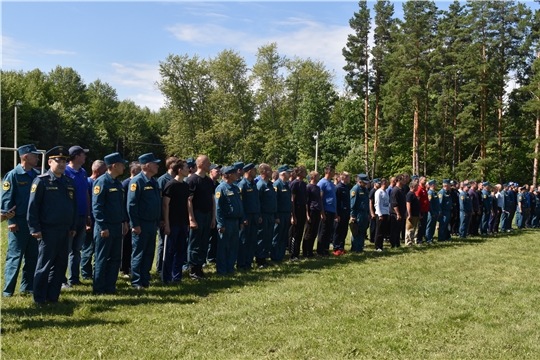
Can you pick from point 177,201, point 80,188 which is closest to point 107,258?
point 80,188

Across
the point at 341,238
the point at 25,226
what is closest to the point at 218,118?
the point at 341,238

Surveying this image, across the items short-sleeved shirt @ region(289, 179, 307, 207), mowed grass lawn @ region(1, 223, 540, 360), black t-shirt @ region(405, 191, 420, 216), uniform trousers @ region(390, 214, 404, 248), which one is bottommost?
mowed grass lawn @ region(1, 223, 540, 360)

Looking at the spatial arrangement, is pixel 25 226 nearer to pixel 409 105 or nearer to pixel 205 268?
pixel 205 268

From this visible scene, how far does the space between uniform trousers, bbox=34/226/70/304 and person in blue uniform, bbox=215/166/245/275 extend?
317 centimetres

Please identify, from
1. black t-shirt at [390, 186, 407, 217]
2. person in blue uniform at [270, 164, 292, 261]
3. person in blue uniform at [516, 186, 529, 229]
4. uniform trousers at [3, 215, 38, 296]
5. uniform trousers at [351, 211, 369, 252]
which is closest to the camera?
uniform trousers at [3, 215, 38, 296]

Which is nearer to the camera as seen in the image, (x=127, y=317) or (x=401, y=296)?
(x=127, y=317)

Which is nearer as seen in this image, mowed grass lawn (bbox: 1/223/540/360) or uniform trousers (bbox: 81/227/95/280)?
mowed grass lawn (bbox: 1/223/540/360)

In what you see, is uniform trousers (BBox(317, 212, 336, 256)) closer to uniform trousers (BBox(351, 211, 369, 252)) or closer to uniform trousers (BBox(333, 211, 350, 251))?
uniform trousers (BBox(333, 211, 350, 251))

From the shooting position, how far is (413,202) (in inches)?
595

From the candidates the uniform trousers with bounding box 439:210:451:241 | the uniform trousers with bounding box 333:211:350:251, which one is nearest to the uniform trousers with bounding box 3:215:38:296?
the uniform trousers with bounding box 333:211:350:251

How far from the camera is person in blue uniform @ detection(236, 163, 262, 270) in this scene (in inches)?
413

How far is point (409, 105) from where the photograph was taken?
4231 cm

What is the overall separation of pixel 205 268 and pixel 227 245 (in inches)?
44.1

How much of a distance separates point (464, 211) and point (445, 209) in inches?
59.3
